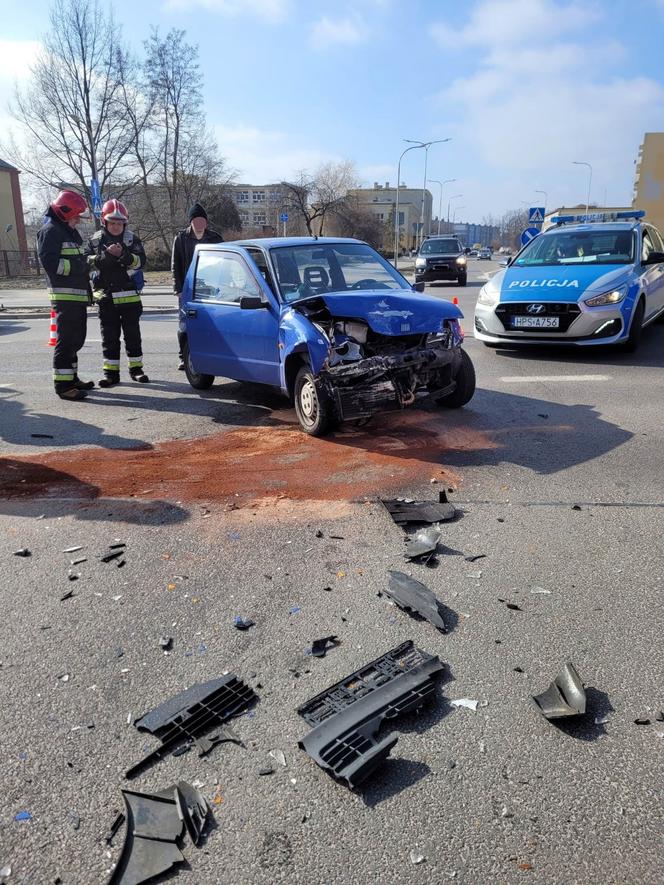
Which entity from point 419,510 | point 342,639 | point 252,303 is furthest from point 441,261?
point 342,639

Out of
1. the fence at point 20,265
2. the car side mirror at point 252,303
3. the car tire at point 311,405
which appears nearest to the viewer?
the car tire at point 311,405

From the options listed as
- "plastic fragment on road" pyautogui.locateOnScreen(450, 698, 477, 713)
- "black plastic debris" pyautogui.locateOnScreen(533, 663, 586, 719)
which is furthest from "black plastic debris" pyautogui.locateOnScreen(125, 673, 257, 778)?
"black plastic debris" pyautogui.locateOnScreen(533, 663, 586, 719)

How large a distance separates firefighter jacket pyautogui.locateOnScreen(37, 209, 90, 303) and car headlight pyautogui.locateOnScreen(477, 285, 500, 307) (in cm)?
572

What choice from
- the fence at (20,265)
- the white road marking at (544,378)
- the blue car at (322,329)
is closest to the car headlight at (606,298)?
the white road marking at (544,378)

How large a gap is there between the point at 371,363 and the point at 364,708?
3624mm

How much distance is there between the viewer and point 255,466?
541 cm

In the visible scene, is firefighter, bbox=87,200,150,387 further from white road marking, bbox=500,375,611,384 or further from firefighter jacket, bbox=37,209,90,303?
white road marking, bbox=500,375,611,384

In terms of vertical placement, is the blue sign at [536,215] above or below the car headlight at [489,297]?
above

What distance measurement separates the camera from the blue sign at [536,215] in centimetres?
2122

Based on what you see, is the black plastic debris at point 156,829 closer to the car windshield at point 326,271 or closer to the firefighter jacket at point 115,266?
the car windshield at point 326,271

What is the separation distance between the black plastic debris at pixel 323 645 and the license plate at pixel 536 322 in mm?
7497

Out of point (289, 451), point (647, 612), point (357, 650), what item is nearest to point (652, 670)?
point (647, 612)

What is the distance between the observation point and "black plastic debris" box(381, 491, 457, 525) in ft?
14.0

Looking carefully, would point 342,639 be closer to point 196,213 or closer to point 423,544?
point 423,544
